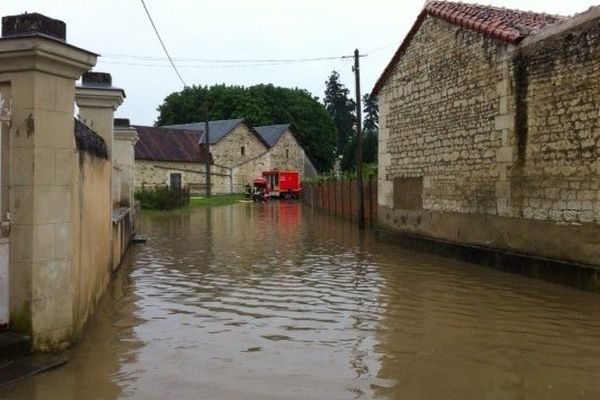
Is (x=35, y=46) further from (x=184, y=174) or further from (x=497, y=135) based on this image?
(x=184, y=174)

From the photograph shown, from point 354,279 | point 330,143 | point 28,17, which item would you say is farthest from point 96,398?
point 330,143

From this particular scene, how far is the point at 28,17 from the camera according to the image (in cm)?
504

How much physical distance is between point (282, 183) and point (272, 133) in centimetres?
1105

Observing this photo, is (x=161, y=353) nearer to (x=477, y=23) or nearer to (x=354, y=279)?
(x=354, y=279)

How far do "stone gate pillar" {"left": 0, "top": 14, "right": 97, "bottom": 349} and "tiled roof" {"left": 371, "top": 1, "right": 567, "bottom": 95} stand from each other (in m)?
8.44

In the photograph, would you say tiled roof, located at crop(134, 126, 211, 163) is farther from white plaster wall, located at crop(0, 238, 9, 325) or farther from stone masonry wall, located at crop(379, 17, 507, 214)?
white plaster wall, located at crop(0, 238, 9, 325)

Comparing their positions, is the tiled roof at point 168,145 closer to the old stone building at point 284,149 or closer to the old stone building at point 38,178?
the old stone building at point 284,149

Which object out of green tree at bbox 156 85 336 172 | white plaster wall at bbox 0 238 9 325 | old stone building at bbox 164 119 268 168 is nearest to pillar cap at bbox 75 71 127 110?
white plaster wall at bbox 0 238 9 325

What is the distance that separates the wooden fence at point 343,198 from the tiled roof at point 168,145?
743 inches

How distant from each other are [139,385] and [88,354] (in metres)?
1.02

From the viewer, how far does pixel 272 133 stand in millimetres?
61312

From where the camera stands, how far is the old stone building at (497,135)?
9344mm

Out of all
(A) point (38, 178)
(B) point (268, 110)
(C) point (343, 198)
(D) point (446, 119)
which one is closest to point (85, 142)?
(A) point (38, 178)

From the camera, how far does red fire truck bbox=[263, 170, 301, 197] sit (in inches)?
2031
